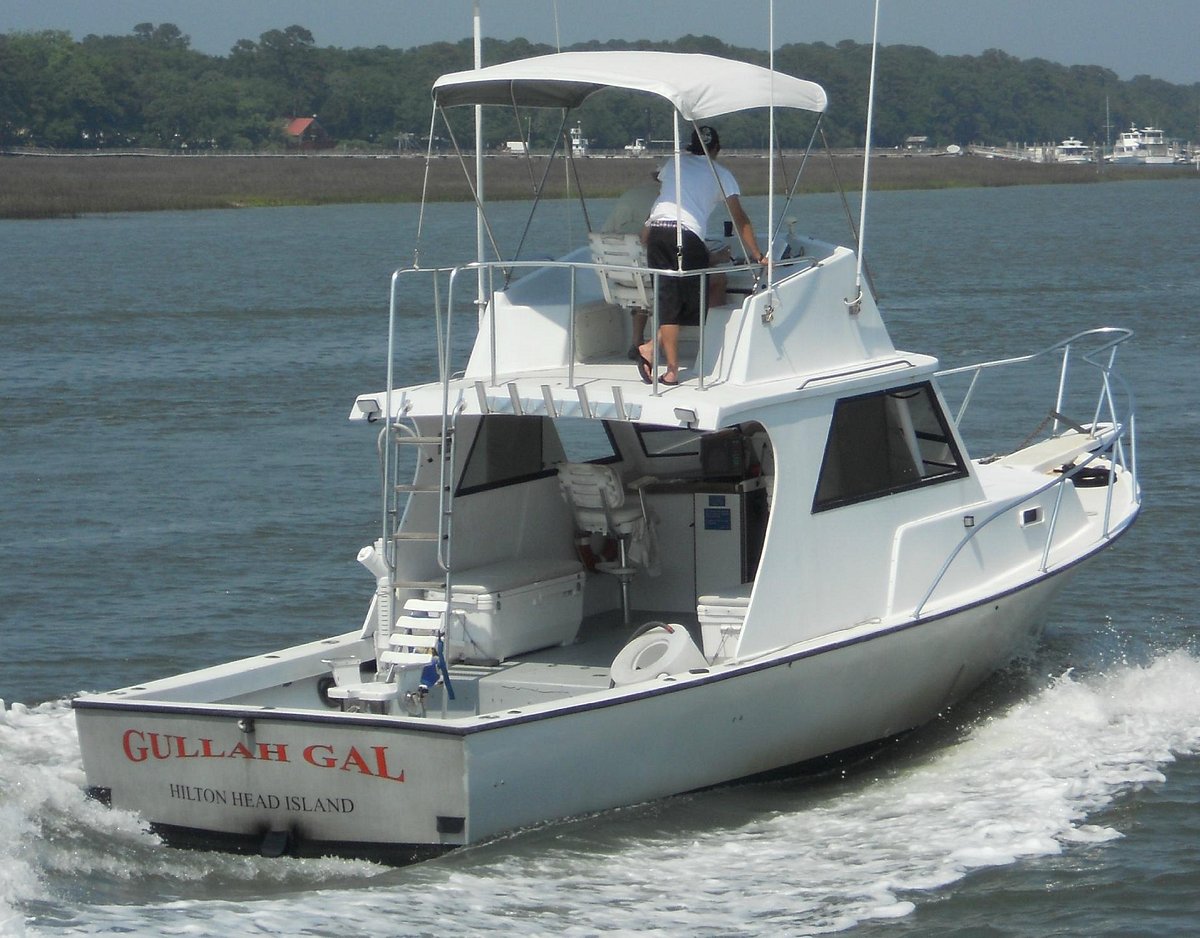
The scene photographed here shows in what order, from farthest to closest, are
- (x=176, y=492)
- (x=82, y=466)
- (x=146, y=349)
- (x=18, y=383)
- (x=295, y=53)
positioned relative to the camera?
(x=295, y=53), (x=146, y=349), (x=18, y=383), (x=82, y=466), (x=176, y=492)

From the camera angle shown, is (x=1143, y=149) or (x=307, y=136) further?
(x=1143, y=149)

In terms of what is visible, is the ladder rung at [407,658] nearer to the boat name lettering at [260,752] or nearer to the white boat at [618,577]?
the white boat at [618,577]

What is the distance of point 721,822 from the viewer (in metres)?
8.52

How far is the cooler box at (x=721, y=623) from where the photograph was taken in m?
8.79

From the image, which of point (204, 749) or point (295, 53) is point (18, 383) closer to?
point (204, 749)

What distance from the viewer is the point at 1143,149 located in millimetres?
173750

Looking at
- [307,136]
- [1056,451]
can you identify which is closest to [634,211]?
[1056,451]

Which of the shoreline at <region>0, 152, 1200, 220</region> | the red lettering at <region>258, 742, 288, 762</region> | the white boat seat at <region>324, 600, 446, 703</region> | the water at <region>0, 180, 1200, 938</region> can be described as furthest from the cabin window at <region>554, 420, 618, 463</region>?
the shoreline at <region>0, 152, 1200, 220</region>

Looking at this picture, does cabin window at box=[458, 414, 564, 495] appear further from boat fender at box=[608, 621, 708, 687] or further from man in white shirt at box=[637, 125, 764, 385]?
boat fender at box=[608, 621, 708, 687]

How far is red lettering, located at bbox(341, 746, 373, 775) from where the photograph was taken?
25.2 ft

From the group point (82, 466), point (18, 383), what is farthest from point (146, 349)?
point (82, 466)

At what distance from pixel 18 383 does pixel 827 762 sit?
17.4 metres

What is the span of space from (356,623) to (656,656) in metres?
4.43

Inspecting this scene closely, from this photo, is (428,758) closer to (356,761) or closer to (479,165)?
(356,761)
